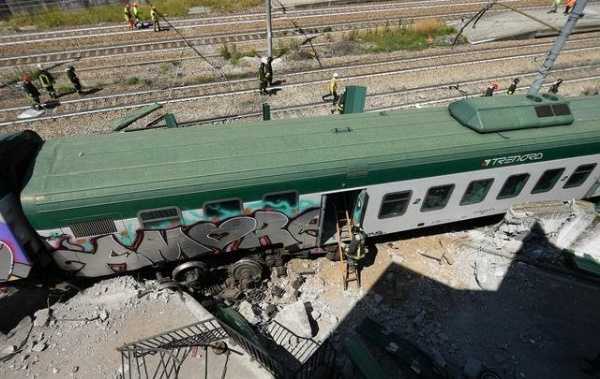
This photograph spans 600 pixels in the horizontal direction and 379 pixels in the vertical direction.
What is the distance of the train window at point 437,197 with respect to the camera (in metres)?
11.4

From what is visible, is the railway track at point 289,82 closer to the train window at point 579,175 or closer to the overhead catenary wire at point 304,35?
the overhead catenary wire at point 304,35

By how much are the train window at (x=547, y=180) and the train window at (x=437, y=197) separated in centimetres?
352

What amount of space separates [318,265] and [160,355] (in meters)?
5.58

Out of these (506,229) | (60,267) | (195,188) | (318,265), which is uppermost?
(195,188)

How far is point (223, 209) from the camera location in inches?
386

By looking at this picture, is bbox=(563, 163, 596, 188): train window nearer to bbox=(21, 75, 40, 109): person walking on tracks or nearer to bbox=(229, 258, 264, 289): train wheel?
bbox=(229, 258, 264, 289): train wheel

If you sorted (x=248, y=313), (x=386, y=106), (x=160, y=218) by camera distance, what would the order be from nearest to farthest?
(x=160, y=218)
(x=248, y=313)
(x=386, y=106)

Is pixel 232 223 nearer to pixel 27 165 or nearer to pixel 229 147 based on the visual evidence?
pixel 229 147

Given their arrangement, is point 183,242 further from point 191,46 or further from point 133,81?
point 191,46

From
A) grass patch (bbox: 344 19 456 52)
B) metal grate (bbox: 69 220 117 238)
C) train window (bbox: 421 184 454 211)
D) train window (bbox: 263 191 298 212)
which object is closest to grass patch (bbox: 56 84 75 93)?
metal grate (bbox: 69 220 117 238)

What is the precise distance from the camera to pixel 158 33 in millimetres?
25953

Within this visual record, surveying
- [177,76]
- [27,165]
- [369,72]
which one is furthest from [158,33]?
[27,165]

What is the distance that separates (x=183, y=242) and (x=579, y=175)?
44.2ft

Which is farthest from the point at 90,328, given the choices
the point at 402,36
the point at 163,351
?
the point at 402,36
